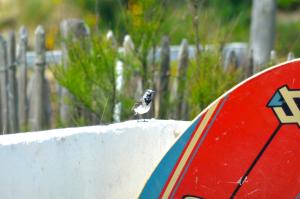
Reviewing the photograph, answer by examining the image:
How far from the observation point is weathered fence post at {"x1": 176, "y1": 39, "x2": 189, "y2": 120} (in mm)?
9133

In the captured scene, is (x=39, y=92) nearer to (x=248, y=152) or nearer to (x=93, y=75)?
(x=93, y=75)

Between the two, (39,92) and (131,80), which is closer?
(131,80)

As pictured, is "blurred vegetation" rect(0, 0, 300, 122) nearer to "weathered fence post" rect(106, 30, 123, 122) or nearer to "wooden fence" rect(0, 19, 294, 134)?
"weathered fence post" rect(106, 30, 123, 122)

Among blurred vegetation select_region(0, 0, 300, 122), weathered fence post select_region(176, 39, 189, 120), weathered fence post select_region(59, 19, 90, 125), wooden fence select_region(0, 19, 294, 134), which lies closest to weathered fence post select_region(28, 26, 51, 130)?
wooden fence select_region(0, 19, 294, 134)

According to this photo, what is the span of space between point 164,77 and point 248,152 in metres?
3.95

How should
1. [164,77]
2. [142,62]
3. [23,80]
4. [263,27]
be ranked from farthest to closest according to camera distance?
1. [263,27]
2. [23,80]
3. [164,77]
4. [142,62]

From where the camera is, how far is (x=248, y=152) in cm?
537

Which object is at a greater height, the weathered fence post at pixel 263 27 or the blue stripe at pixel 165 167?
the weathered fence post at pixel 263 27

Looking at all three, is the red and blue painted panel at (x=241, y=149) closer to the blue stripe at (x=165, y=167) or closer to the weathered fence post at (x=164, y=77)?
the blue stripe at (x=165, y=167)

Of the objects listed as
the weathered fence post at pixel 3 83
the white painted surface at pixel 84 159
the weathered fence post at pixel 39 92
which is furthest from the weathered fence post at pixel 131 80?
the white painted surface at pixel 84 159

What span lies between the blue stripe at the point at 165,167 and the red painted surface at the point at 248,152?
86mm

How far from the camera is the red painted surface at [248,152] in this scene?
5301 millimetres

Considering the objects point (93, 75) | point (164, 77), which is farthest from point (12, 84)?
point (164, 77)

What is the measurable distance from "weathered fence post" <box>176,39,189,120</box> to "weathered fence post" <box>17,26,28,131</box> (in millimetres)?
1526
